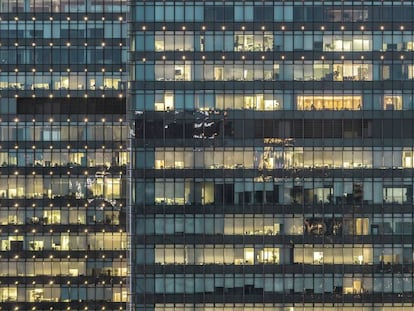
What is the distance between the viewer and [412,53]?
267 ft

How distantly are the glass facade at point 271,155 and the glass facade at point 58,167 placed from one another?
112 ft

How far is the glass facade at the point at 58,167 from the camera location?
113438 millimetres

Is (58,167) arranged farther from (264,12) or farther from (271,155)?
(264,12)

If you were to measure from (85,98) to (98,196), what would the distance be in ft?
40.7

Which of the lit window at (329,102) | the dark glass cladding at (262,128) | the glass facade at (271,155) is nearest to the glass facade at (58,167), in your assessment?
Answer: the glass facade at (271,155)

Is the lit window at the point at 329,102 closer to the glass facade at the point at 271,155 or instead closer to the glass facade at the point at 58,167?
the glass facade at the point at 271,155

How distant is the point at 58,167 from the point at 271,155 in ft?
135

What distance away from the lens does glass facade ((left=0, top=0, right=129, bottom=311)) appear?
372ft

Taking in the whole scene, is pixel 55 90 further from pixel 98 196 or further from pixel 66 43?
pixel 98 196

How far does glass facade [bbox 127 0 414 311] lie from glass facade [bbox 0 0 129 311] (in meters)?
34.0

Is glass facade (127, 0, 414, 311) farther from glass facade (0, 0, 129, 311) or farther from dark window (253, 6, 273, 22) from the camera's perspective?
glass facade (0, 0, 129, 311)

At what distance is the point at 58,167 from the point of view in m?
114

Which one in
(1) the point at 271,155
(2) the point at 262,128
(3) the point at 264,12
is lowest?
(1) the point at 271,155

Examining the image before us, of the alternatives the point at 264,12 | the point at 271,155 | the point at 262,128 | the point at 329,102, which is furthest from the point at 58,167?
the point at 329,102
